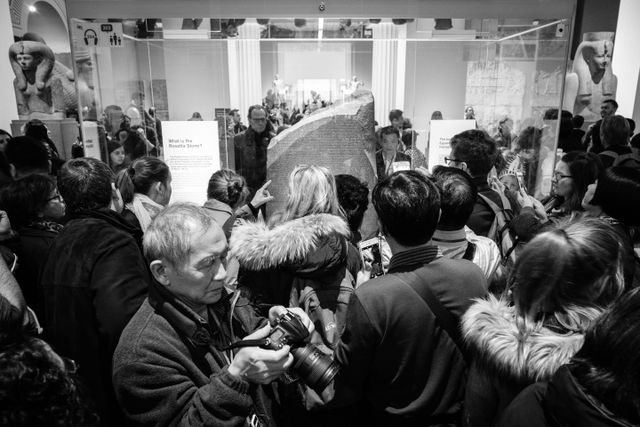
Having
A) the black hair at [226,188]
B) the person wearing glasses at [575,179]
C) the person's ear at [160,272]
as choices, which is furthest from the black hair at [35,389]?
the person wearing glasses at [575,179]

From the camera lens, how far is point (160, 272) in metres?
1.42

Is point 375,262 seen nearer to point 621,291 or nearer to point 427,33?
point 621,291

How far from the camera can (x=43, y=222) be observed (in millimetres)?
2432

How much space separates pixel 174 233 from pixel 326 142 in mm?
3111

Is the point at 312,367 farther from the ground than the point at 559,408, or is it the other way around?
the point at 559,408

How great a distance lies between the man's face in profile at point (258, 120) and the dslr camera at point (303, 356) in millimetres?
3947

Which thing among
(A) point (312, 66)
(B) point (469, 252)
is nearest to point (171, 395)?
(B) point (469, 252)

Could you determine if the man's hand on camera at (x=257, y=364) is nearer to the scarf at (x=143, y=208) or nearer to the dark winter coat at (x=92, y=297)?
the dark winter coat at (x=92, y=297)

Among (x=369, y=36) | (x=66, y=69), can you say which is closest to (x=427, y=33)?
(x=369, y=36)

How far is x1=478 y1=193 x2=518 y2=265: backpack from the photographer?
2.72 m

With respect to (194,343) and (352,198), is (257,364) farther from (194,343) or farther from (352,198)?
(352,198)

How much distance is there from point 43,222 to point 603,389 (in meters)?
2.69

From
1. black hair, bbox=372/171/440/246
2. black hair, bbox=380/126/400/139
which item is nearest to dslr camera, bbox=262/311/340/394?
black hair, bbox=372/171/440/246

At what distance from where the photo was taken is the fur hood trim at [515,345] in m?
1.16
